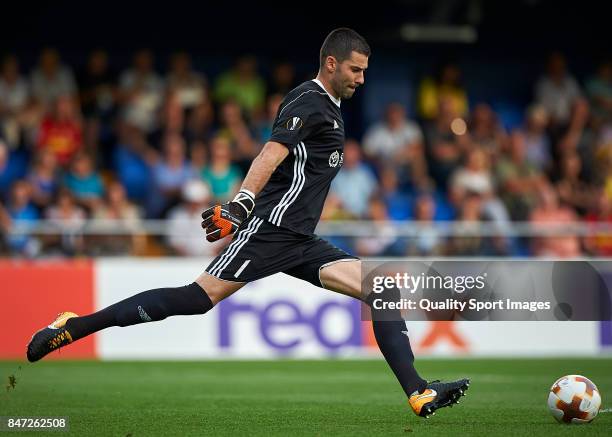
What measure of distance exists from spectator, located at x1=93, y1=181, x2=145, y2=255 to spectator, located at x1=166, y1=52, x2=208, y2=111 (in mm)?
1891

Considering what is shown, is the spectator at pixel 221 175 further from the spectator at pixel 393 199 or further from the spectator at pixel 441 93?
the spectator at pixel 441 93

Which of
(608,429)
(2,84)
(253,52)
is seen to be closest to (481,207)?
(253,52)

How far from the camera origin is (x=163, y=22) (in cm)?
1914

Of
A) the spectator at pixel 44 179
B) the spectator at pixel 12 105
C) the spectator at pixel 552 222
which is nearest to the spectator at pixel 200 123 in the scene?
the spectator at pixel 44 179

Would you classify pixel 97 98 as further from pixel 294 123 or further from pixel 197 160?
pixel 294 123

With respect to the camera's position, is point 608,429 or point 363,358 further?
point 363,358

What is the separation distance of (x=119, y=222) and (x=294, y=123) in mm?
7442

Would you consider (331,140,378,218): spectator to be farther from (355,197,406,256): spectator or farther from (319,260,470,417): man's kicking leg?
(319,260,470,417): man's kicking leg

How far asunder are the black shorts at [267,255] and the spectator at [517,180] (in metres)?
8.93

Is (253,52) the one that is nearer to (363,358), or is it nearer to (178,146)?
(178,146)

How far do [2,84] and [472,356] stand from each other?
7457 millimetres

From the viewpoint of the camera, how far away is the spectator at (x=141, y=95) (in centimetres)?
1605

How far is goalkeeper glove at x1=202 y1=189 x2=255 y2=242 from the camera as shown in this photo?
22.3 feet

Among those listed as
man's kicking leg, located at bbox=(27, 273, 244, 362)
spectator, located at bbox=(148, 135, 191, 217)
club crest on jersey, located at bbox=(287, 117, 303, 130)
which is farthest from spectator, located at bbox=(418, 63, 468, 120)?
man's kicking leg, located at bbox=(27, 273, 244, 362)
